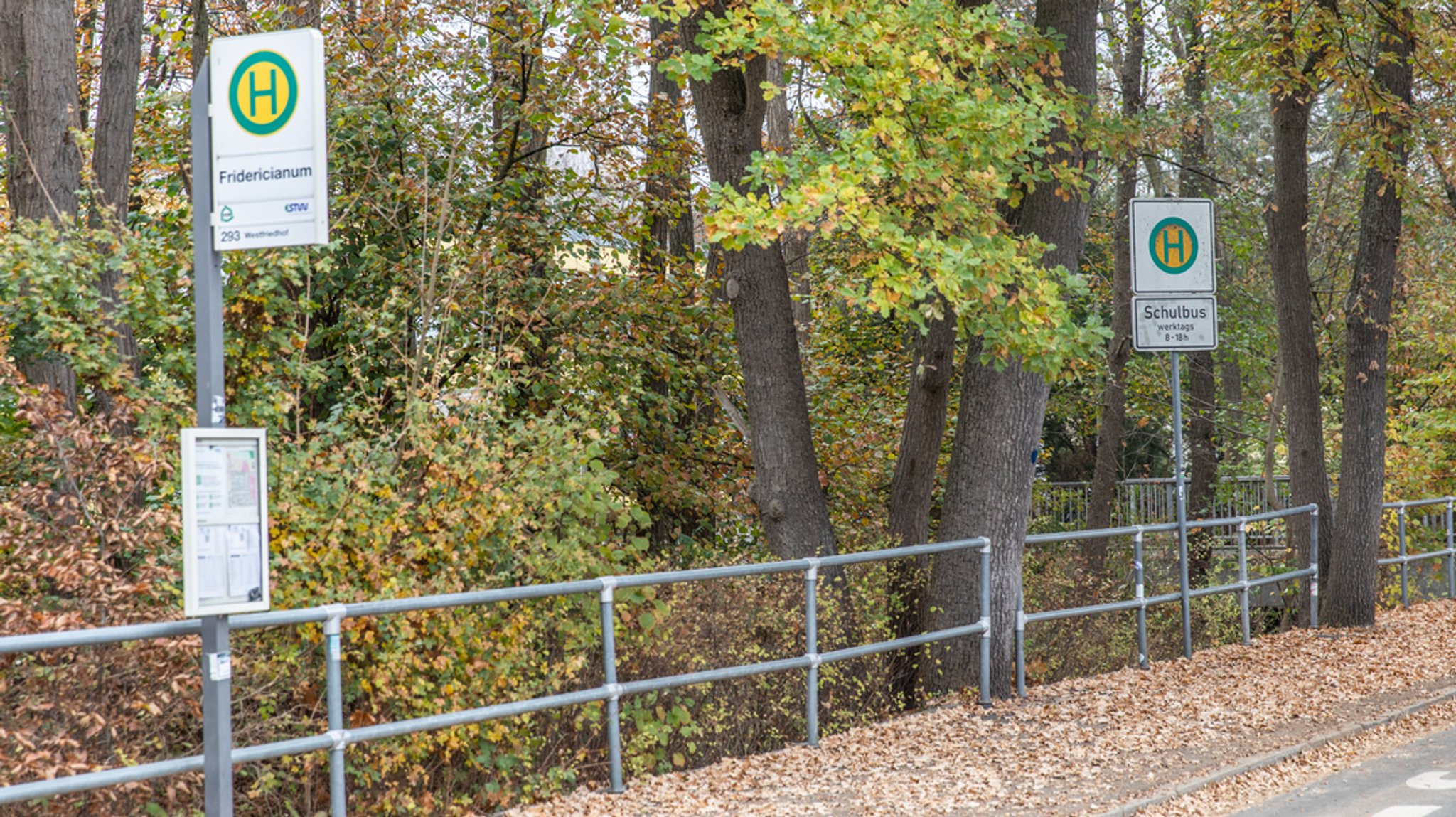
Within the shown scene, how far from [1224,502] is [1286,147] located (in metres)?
10.3

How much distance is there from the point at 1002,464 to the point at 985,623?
4.24ft

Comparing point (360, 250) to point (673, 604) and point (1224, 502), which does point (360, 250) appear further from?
point (1224, 502)

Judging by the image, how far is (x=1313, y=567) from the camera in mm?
14602

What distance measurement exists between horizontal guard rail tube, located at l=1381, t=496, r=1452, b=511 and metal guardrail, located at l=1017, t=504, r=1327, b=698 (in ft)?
3.87

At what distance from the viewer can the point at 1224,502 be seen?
78.5 ft

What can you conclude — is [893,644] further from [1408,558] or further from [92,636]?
[1408,558]

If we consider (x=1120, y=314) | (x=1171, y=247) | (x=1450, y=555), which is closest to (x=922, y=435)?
(x=1171, y=247)

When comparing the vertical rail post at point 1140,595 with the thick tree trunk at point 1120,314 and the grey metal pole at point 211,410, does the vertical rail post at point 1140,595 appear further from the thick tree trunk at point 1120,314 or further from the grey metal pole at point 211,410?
the grey metal pole at point 211,410

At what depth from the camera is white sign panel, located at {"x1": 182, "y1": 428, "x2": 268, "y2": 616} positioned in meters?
4.93

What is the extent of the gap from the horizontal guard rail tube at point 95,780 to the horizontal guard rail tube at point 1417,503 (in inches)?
518

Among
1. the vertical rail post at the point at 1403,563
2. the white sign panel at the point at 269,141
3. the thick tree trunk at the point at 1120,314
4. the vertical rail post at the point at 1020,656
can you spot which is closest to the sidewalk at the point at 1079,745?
the vertical rail post at the point at 1020,656

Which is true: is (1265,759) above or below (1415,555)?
below

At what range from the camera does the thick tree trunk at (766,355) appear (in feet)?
35.4

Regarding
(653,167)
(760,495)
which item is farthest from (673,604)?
(653,167)
